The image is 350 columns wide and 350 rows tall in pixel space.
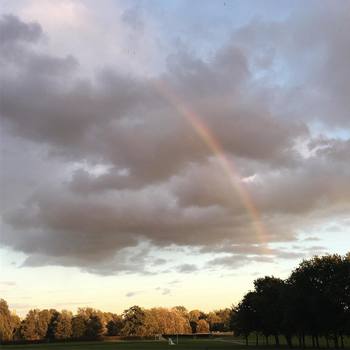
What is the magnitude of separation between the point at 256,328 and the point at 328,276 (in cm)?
4339

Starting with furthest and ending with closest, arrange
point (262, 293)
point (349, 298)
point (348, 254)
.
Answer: point (262, 293), point (348, 254), point (349, 298)

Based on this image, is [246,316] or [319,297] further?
[246,316]

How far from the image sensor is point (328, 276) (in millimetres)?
100000

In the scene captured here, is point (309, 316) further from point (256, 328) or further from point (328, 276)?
point (256, 328)

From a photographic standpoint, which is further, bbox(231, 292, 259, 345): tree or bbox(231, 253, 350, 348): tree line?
bbox(231, 292, 259, 345): tree

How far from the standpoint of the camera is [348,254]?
10325 centimetres

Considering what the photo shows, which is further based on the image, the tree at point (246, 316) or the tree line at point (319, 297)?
the tree at point (246, 316)

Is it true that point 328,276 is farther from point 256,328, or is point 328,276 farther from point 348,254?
point 256,328

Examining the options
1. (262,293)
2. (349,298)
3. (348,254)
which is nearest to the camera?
(349,298)

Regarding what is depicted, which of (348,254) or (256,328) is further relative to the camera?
(256,328)

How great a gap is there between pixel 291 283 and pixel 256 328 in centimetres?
3431

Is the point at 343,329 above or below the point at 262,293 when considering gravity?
below

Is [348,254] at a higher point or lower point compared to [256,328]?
higher

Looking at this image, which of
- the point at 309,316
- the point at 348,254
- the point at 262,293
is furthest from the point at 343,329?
the point at 262,293
